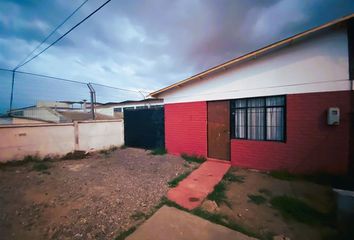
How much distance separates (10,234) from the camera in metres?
2.44

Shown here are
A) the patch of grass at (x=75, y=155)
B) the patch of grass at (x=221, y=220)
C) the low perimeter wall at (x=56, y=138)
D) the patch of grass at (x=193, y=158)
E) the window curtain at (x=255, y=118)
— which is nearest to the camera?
the patch of grass at (x=221, y=220)

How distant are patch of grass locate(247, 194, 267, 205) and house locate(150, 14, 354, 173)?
6.08ft

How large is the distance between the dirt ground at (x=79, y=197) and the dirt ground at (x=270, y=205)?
5.63 feet

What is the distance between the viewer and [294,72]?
461cm

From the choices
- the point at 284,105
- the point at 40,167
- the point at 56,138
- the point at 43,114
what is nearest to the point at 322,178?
the point at 284,105

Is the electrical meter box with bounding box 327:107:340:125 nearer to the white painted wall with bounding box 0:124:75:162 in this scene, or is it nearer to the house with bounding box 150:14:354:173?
the house with bounding box 150:14:354:173

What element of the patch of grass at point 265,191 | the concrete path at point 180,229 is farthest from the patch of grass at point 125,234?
the patch of grass at point 265,191

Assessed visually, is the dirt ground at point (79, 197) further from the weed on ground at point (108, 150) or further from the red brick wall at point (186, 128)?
the weed on ground at point (108, 150)

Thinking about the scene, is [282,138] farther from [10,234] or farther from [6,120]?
[6,120]

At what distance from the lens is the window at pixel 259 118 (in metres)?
4.96

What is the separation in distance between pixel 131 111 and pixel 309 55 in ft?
26.1

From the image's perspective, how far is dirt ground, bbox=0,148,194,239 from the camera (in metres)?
2.56

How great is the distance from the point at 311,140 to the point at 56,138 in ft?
31.0

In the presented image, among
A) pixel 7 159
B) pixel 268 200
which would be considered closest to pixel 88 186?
pixel 7 159
